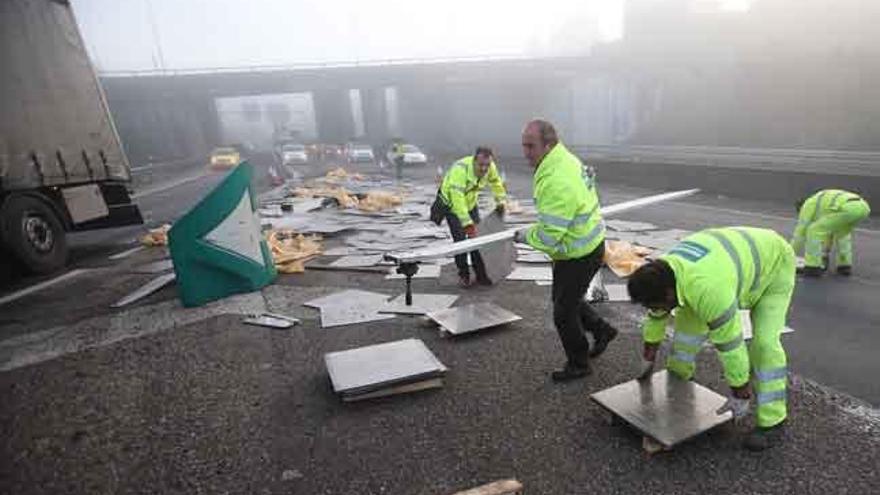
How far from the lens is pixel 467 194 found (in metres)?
6.48

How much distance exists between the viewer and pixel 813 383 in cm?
391

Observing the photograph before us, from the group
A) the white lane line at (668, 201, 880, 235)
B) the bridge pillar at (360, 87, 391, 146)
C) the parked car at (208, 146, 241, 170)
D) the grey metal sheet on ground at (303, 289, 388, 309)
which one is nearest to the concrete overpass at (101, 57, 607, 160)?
the bridge pillar at (360, 87, 391, 146)

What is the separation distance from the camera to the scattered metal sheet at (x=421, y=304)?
5.81 meters

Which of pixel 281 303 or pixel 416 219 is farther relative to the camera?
pixel 416 219

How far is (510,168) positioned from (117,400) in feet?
75.9

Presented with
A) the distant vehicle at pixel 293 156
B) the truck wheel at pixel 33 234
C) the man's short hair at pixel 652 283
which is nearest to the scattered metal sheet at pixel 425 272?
the man's short hair at pixel 652 283

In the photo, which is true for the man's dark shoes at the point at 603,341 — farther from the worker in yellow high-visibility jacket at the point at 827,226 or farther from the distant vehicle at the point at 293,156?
the distant vehicle at the point at 293,156

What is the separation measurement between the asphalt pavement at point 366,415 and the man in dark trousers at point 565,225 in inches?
24.7

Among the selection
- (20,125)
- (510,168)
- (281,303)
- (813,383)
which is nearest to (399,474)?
(813,383)

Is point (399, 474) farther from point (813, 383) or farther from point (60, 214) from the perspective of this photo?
point (60, 214)

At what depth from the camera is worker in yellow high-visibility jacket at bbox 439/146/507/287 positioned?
20.6 feet

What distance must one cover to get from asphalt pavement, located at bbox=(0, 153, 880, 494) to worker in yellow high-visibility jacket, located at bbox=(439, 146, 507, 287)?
31.5 inches

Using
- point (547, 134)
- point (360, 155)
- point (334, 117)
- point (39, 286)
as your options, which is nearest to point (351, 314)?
point (547, 134)

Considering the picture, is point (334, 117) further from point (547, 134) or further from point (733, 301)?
point (733, 301)
